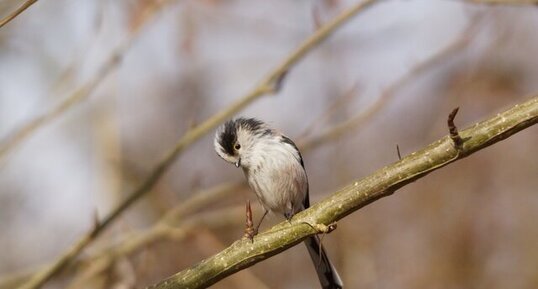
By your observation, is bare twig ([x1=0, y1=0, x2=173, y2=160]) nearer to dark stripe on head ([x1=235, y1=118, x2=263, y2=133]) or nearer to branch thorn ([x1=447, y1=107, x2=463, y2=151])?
dark stripe on head ([x1=235, y1=118, x2=263, y2=133])

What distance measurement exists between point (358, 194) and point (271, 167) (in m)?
1.27

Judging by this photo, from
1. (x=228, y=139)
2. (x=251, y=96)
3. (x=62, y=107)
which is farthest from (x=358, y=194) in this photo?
(x=62, y=107)

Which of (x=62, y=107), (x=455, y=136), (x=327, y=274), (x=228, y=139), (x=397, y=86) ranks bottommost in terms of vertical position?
(x=455, y=136)

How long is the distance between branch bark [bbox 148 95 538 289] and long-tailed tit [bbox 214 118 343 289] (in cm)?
108

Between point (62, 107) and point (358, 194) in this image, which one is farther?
point (62, 107)

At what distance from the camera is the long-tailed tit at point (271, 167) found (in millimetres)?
4156

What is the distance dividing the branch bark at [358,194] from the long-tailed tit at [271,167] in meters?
1.08

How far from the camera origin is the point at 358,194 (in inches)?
116

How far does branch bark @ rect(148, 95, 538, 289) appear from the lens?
111 inches

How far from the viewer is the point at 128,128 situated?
373 inches

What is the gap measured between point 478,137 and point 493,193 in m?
4.38

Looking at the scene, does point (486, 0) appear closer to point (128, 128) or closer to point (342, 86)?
point (342, 86)

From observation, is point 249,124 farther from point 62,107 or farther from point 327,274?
point 62,107

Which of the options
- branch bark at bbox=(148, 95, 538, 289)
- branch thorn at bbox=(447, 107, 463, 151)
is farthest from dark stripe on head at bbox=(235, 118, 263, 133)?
branch thorn at bbox=(447, 107, 463, 151)
